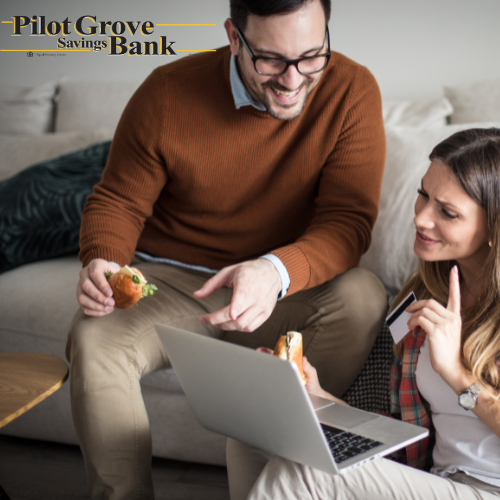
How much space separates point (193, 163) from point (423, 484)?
93 centimetres

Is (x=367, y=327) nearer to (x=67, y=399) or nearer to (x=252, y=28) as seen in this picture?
(x=252, y=28)

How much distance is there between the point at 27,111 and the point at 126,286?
1.79 metres

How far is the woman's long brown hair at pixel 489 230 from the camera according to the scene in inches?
36.9

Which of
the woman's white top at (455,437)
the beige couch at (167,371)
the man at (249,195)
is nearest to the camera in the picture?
the woman's white top at (455,437)

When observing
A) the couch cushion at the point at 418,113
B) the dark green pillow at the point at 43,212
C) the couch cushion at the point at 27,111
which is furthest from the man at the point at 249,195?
the couch cushion at the point at 27,111

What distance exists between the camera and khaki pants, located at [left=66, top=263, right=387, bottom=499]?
1.03 m

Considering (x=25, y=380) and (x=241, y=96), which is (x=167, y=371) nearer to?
(x=25, y=380)

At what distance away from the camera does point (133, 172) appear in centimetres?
141

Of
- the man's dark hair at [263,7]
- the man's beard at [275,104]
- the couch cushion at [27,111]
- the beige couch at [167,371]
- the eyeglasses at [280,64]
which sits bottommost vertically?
the beige couch at [167,371]

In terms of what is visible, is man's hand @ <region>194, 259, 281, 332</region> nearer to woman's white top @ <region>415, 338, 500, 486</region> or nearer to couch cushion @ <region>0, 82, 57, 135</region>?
woman's white top @ <region>415, 338, 500, 486</region>

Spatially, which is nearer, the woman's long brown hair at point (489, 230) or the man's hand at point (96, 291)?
the woman's long brown hair at point (489, 230)

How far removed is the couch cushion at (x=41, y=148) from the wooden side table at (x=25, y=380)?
1.13 metres

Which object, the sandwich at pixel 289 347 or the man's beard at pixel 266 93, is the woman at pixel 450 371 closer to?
the sandwich at pixel 289 347

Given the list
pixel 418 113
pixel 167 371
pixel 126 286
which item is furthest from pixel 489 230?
pixel 418 113
